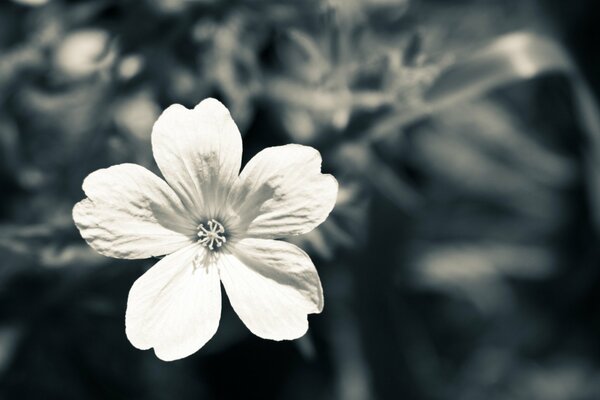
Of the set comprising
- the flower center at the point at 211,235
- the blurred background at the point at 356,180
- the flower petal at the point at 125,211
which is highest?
the blurred background at the point at 356,180

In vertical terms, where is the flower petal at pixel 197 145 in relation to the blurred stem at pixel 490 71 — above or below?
below

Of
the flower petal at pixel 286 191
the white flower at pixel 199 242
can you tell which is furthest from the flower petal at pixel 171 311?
the flower petal at pixel 286 191

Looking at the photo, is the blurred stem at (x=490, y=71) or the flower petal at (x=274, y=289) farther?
the blurred stem at (x=490, y=71)

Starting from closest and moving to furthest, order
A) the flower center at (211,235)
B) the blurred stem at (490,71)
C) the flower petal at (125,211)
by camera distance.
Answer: the flower petal at (125,211) → the flower center at (211,235) → the blurred stem at (490,71)

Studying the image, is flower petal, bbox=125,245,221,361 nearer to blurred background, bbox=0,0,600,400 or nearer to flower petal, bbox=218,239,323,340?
flower petal, bbox=218,239,323,340

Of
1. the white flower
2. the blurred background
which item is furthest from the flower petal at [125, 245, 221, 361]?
the blurred background

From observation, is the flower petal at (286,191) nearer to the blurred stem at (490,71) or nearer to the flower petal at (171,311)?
the flower petal at (171,311)

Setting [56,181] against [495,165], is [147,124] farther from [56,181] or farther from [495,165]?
[495,165]
